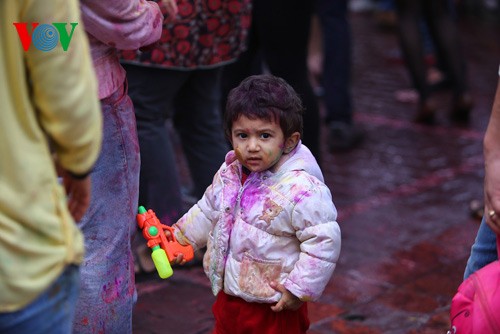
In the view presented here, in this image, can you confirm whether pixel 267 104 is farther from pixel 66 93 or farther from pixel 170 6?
pixel 66 93

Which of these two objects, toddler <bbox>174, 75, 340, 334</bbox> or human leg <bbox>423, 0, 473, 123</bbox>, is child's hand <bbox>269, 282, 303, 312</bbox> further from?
human leg <bbox>423, 0, 473, 123</bbox>

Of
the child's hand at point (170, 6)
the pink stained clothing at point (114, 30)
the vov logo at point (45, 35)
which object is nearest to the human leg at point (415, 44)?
the child's hand at point (170, 6)

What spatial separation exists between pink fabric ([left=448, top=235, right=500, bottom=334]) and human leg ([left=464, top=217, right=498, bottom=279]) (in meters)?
0.18

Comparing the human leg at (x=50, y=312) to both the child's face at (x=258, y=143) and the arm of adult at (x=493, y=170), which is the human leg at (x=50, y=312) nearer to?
the child's face at (x=258, y=143)

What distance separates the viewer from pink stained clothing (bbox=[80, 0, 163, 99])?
319 cm

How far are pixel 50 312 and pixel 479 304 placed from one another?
1.30 metres

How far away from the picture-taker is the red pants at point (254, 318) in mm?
3311

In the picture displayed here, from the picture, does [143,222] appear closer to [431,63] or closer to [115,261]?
[115,261]

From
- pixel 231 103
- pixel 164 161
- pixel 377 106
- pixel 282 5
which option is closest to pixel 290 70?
pixel 282 5

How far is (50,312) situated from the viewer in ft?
7.42

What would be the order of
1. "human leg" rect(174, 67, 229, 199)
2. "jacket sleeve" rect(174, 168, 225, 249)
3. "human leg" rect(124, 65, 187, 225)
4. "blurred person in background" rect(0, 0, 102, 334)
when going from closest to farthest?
"blurred person in background" rect(0, 0, 102, 334) → "jacket sleeve" rect(174, 168, 225, 249) → "human leg" rect(124, 65, 187, 225) → "human leg" rect(174, 67, 229, 199)

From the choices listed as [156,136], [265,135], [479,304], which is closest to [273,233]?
[265,135]

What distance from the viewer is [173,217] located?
4555 millimetres

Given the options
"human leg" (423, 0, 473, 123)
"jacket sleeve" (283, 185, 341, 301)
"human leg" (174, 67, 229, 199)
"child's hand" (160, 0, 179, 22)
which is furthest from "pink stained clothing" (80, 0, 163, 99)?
"human leg" (423, 0, 473, 123)
